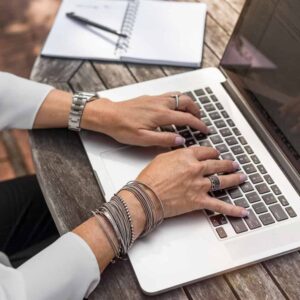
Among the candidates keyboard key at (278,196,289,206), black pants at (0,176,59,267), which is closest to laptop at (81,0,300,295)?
keyboard key at (278,196,289,206)

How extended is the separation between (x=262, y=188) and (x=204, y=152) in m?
0.12

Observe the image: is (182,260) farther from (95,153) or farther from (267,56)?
(267,56)

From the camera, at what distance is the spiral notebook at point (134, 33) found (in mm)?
986

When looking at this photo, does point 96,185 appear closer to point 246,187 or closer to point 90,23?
point 246,187

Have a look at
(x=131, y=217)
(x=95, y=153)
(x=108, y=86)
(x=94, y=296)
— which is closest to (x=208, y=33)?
(x=108, y=86)

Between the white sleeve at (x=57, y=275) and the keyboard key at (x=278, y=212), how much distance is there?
30 centimetres

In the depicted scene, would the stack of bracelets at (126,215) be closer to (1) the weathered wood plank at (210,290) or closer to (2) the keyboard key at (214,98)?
(1) the weathered wood plank at (210,290)

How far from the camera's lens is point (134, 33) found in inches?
40.6

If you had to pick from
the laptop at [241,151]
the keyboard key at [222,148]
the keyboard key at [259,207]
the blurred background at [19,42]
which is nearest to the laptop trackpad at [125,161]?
the laptop at [241,151]

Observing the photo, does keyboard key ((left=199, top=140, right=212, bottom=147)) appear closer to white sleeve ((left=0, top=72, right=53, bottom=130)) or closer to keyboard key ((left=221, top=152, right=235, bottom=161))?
keyboard key ((left=221, top=152, right=235, bottom=161))

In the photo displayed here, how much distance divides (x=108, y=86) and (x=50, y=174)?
251 mm

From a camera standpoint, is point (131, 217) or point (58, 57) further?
point (58, 57)

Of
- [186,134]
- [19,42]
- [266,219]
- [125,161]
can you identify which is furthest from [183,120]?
[19,42]

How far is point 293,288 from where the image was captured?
68 cm
